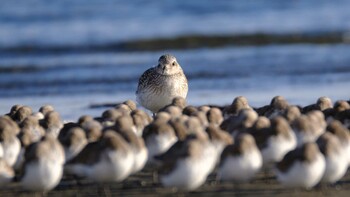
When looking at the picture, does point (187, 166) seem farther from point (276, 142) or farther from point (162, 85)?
point (162, 85)

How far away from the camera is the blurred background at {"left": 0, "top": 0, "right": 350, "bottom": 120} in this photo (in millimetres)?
22547

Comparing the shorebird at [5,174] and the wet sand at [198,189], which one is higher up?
the shorebird at [5,174]

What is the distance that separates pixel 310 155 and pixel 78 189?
308 cm

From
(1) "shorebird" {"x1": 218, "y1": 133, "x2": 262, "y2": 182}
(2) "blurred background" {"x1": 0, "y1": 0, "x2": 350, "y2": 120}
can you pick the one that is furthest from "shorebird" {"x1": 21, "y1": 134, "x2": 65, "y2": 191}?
(2) "blurred background" {"x1": 0, "y1": 0, "x2": 350, "y2": 120}

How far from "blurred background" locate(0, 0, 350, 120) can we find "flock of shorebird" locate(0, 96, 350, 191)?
572 cm

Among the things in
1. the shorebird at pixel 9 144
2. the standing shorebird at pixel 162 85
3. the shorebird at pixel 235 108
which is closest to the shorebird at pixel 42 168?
the shorebird at pixel 9 144

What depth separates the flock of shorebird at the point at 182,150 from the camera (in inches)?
455

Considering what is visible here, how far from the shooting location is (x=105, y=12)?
155 feet

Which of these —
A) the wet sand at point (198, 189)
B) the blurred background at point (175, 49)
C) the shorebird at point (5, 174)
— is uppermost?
the shorebird at point (5, 174)

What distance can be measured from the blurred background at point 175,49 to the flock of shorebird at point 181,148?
5.50 metres

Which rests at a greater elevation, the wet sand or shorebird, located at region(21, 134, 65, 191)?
shorebird, located at region(21, 134, 65, 191)

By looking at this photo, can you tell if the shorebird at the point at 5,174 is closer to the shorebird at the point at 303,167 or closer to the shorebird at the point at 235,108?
the shorebird at the point at 303,167

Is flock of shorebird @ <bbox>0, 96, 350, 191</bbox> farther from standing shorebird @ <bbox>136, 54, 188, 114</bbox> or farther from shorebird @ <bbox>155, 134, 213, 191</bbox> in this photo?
standing shorebird @ <bbox>136, 54, 188, 114</bbox>

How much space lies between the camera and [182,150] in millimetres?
11617
